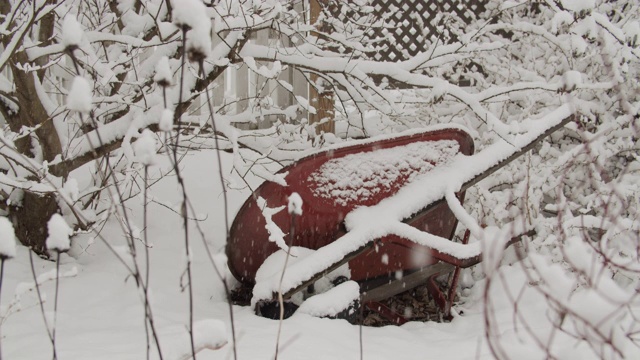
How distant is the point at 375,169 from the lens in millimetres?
3307

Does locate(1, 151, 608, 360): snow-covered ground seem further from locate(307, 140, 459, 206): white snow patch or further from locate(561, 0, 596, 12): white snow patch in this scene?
locate(561, 0, 596, 12): white snow patch

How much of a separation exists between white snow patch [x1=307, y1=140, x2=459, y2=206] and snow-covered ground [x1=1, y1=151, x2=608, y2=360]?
73 cm

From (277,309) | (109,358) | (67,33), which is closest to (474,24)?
(277,309)

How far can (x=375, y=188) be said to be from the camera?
332 cm

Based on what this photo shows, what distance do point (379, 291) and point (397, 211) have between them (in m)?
0.61

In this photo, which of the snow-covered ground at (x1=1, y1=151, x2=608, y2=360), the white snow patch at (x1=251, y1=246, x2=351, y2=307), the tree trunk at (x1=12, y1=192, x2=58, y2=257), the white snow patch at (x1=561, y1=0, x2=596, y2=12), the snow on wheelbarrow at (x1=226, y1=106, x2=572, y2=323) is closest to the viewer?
the snow-covered ground at (x1=1, y1=151, x2=608, y2=360)

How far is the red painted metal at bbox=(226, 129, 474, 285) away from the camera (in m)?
3.20

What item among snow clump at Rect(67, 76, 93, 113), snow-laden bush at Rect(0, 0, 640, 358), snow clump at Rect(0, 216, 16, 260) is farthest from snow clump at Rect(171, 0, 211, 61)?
snow-laden bush at Rect(0, 0, 640, 358)

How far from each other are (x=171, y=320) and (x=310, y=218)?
90cm

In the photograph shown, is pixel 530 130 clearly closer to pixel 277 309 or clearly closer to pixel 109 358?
pixel 277 309

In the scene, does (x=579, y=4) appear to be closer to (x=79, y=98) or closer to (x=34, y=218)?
(x=79, y=98)

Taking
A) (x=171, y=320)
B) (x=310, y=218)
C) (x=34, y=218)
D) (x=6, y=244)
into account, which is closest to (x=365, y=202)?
(x=310, y=218)

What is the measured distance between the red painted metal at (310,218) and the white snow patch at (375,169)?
26mm

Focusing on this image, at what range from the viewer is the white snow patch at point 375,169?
3.25 metres
